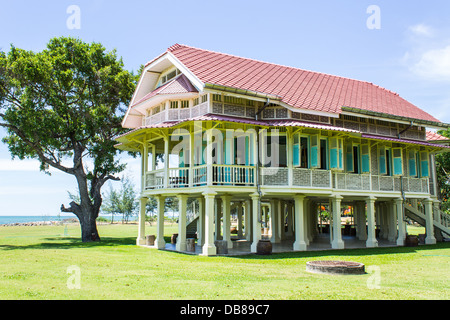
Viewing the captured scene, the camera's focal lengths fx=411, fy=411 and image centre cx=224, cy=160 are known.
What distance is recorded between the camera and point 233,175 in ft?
59.5

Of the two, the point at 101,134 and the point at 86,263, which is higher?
the point at 101,134

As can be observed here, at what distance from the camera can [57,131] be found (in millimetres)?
25531

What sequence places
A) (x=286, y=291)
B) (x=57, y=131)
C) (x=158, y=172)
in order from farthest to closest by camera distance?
(x=57, y=131), (x=158, y=172), (x=286, y=291)

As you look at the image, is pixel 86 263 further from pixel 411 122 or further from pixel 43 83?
pixel 411 122

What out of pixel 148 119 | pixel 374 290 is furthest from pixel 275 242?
pixel 374 290

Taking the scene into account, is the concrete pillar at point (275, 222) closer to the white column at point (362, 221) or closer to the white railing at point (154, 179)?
Result: the white column at point (362, 221)

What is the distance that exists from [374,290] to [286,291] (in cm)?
200

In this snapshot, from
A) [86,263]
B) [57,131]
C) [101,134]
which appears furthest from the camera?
[101,134]

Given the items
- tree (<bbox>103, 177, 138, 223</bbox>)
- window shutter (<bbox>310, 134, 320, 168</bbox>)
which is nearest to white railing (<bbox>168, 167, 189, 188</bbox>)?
window shutter (<bbox>310, 134, 320, 168</bbox>)

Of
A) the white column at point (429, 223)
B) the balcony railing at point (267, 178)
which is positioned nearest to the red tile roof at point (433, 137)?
the white column at point (429, 223)

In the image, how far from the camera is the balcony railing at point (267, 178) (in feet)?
59.6

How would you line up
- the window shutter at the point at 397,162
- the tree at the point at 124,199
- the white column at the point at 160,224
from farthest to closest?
the tree at the point at 124,199 → the window shutter at the point at 397,162 → the white column at the point at 160,224

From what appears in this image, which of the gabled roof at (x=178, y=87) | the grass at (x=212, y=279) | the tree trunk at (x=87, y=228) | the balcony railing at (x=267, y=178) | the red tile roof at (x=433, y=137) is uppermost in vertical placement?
the gabled roof at (x=178, y=87)

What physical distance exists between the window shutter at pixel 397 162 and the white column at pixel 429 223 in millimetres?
3519
